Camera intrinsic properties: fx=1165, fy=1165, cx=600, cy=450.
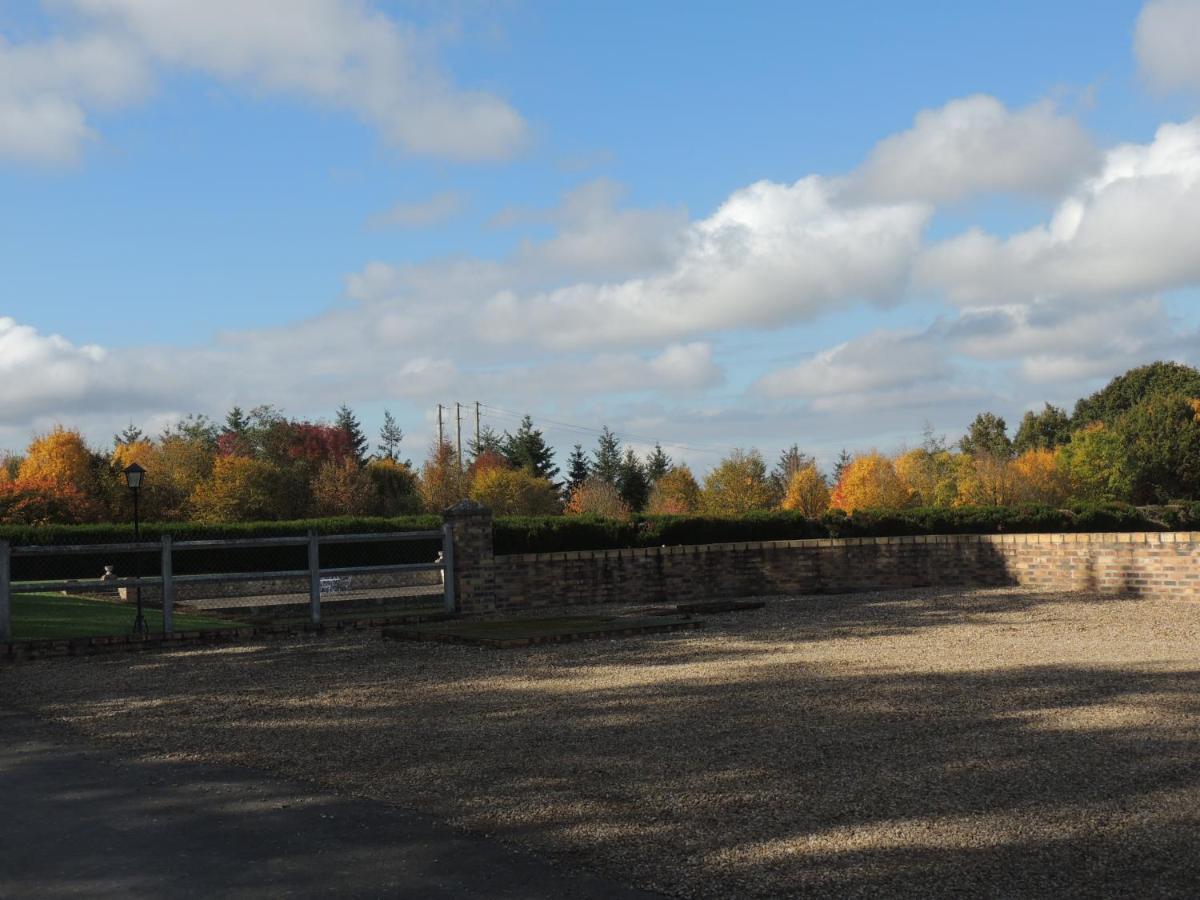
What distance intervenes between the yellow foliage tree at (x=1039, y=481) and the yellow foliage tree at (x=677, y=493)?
16269 millimetres

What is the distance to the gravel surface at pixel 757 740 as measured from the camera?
15.8 ft

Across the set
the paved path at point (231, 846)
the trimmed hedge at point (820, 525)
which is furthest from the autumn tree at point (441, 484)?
the paved path at point (231, 846)

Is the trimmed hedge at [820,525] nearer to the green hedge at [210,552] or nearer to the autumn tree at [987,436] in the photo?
the green hedge at [210,552]

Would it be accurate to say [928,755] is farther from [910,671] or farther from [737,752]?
[910,671]

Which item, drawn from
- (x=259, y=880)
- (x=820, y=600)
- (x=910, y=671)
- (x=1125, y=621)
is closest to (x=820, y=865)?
(x=259, y=880)

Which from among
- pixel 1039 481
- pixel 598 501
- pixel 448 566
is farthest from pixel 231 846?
pixel 1039 481

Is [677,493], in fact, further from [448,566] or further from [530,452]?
[448,566]

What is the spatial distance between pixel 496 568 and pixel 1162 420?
183ft

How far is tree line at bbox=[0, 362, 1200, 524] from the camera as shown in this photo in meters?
48.3

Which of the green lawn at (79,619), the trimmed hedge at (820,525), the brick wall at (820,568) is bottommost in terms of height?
the green lawn at (79,619)

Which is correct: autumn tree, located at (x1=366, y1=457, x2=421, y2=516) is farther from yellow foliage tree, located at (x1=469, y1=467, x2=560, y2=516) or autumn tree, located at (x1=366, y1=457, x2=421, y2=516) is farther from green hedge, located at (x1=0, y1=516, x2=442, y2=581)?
green hedge, located at (x1=0, y1=516, x2=442, y2=581)

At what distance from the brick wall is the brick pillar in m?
0.02

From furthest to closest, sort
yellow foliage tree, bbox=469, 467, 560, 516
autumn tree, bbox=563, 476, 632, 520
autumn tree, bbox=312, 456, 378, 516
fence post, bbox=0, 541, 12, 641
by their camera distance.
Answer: autumn tree, bbox=563, 476, 632, 520, yellow foliage tree, bbox=469, 467, 560, 516, autumn tree, bbox=312, 456, 378, 516, fence post, bbox=0, 541, 12, 641

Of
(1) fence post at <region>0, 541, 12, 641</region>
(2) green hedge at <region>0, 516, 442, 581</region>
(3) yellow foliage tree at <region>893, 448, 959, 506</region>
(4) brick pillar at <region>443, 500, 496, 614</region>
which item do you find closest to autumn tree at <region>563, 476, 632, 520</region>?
(3) yellow foliage tree at <region>893, 448, 959, 506</region>
